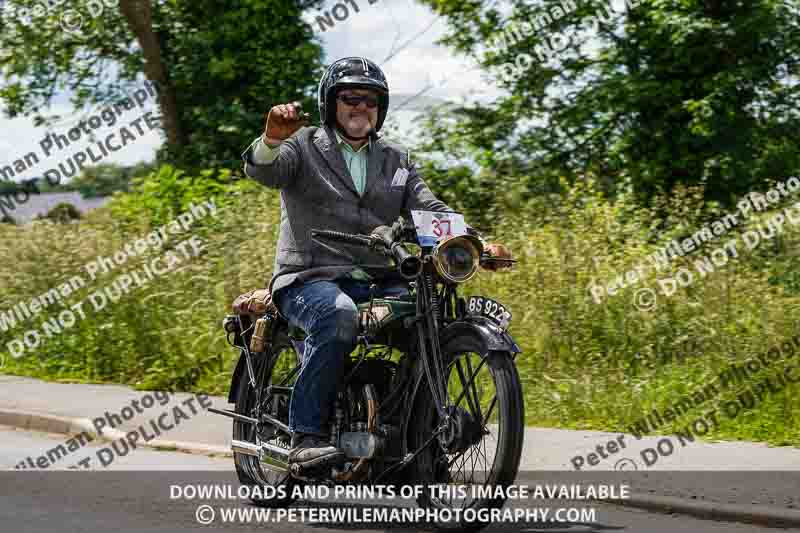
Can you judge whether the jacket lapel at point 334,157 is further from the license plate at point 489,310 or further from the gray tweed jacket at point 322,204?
the license plate at point 489,310

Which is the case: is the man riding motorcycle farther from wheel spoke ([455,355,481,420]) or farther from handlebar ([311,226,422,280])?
wheel spoke ([455,355,481,420])

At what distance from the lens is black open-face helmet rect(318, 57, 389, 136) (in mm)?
6551

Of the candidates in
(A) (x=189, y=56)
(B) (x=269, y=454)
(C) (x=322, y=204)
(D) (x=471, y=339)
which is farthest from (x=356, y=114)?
(A) (x=189, y=56)

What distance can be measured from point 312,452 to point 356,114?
5.78 ft

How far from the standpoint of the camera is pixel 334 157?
265 inches

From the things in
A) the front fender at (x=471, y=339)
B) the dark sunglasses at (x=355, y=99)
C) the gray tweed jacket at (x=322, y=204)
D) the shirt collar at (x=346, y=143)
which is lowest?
the front fender at (x=471, y=339)

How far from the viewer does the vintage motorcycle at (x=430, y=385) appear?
19.0 ft

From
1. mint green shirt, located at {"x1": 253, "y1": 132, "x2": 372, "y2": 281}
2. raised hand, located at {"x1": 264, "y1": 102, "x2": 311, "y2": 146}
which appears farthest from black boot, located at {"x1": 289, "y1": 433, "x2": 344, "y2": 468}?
raised hand, located at {"x1": 264, "y1": 102, "x2": 311, "y2": 146}

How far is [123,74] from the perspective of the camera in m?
26.8

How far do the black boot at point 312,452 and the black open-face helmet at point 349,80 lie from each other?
1.69 m

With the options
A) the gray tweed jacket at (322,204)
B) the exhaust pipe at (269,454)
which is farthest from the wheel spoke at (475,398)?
the exhaust pipe at (269,454)

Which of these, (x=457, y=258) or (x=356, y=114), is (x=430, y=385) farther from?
(x=356, y=114)

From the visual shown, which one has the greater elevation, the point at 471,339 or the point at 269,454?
the point at 471,339

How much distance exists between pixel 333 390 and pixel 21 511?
7.24 feet
